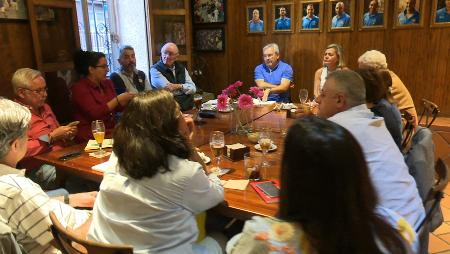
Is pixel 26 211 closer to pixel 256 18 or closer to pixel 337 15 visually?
pixel 337 15

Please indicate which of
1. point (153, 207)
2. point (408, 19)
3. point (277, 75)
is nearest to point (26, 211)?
point (153, 207)

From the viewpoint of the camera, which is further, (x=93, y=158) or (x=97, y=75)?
(x=97, y=75)

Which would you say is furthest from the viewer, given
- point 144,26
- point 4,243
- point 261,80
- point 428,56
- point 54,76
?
point 144,26

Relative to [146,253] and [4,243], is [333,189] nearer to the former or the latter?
[146,253]

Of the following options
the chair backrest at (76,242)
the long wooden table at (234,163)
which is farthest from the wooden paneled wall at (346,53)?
the chair backrest at (76,242)

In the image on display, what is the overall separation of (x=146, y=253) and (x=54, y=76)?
2.71m

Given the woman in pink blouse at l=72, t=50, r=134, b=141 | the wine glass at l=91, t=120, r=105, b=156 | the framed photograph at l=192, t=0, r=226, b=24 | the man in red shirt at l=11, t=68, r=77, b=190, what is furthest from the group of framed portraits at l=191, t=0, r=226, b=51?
the wine glass at l=91, t=120, r=105, b=156

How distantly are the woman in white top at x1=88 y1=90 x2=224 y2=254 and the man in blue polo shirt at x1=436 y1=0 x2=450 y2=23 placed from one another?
150 inches

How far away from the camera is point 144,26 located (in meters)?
4.90

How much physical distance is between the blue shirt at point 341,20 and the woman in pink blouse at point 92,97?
2.93m

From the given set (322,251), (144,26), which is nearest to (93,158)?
(322,251)

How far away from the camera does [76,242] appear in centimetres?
115

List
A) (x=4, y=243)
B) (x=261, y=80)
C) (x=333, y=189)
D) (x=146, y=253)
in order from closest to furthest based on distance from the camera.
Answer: (x=333, y=189) < (x=4, y=243) < (x=146, y=253) < (x=261, y=80)

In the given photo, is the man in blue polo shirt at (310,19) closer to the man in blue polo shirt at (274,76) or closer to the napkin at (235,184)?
the man in blue polo shirt at (274,76)
